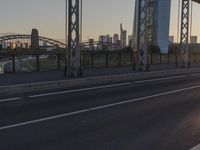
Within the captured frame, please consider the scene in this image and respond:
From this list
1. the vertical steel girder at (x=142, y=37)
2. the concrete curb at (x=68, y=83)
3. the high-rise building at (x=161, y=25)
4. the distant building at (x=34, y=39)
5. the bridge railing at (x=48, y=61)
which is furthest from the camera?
the high-rise building at (x=161, y=25)

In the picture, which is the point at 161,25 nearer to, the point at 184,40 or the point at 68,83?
the point at 184,40

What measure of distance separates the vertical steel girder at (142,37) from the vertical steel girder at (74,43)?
27.3ft

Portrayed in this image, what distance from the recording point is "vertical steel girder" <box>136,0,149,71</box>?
3025cm

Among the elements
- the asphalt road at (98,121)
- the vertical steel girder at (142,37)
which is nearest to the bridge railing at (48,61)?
the vertical steel girder at (142,37)

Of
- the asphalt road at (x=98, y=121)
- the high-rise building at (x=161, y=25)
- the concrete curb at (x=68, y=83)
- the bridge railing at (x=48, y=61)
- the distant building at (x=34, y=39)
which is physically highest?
the high-rise building at (x=161, y=25)

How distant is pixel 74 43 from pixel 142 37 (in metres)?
8.74

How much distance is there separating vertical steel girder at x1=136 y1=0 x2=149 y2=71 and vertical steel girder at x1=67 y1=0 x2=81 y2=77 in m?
8.32

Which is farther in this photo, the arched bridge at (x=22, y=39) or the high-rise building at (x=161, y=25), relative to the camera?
the high-rise building at (x=161, y=25)

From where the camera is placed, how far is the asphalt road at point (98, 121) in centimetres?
801

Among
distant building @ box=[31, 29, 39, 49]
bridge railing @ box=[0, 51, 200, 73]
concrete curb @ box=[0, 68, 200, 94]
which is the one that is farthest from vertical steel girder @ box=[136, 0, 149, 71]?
distant building @ box=[31, 29, 39, 49]

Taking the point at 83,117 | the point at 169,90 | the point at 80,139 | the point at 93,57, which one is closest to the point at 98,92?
the point at 169,90

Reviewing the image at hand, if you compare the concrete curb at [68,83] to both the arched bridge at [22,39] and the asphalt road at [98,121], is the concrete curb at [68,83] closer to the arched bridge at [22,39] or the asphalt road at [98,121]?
the asphalt road at [98,121]

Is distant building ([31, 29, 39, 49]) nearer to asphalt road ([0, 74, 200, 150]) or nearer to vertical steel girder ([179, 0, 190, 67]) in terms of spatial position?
vertical steel girder ([179, 0, 190, 67])

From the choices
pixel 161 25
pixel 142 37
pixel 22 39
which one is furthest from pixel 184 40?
pixel 161 25
